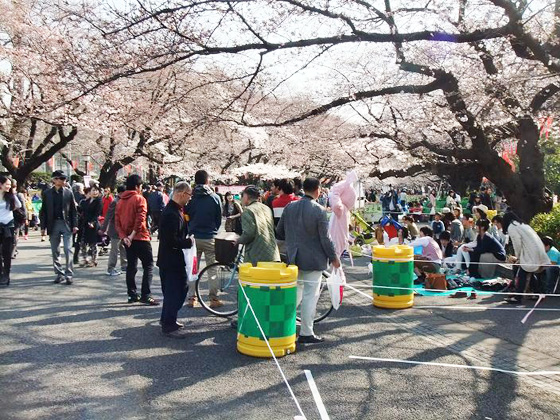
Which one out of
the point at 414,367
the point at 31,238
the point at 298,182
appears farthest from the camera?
the point at 31,238

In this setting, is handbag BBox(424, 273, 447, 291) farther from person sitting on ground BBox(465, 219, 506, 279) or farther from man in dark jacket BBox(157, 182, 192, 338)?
man in dark jacket BBox(157, 182, 192, 338)

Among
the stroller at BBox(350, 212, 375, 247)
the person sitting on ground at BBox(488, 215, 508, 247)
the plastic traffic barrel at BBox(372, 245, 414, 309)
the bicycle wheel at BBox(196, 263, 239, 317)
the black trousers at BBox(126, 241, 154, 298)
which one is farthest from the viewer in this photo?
the stroller at BBox(350, 212, 375, 247)

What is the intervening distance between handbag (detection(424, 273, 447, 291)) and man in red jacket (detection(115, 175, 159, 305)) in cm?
465

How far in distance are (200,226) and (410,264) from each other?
119 inches

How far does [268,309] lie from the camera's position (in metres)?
5.14

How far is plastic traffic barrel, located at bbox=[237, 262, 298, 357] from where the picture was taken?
5.13 m

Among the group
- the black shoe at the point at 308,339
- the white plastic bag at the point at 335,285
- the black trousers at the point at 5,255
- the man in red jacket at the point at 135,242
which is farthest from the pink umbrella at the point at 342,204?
the black trousers at the point at 5,255

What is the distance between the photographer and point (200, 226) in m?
7.30

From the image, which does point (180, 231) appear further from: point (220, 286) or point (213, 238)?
point (220, 286)

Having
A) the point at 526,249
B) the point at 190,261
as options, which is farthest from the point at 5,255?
the point at 526,249

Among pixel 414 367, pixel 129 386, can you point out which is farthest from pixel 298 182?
pixel 129 386

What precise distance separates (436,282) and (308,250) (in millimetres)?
4296

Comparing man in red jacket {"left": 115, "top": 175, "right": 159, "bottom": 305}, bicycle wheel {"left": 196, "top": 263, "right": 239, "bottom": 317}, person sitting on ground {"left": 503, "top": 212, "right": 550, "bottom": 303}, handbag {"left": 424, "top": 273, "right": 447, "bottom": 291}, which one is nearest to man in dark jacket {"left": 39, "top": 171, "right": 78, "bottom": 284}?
man in red jacket {"left": 115, "top": 175, "right": 159, "bottom": 305}

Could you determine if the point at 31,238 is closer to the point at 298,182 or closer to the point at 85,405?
the point at 298,182
